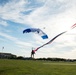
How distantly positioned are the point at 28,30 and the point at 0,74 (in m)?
13.6

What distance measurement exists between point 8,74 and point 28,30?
1319 centimetres

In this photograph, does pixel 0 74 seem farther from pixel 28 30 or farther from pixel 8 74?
pixel 28 30

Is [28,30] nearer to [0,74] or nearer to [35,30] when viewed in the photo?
[35,30]

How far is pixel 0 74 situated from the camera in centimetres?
2767

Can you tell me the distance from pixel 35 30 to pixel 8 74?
12.9 meters

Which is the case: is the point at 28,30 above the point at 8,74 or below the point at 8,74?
above

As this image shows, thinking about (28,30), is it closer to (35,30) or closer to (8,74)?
(35,30)

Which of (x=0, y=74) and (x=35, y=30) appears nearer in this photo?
(x=0, y=74)

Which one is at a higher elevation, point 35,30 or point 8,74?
point 35,30

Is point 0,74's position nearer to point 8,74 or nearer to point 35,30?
point 8,74

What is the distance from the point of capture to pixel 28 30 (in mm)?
39344

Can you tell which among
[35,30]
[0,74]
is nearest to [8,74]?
[0,74]

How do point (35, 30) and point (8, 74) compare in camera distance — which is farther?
point (35, 30)

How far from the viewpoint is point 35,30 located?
1522 inches
